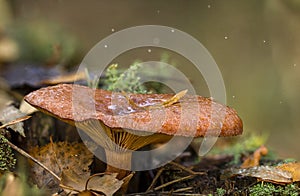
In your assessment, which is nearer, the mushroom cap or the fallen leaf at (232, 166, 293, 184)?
the mushroom cap

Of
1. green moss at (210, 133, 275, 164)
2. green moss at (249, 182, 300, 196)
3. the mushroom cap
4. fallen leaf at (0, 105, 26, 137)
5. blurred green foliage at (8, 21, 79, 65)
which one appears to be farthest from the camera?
blurred green foliage at (8, 21, 79, 65)

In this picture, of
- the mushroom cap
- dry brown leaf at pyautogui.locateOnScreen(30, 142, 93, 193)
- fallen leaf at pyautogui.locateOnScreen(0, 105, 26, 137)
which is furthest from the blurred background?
fallen leaf at pyautogui.locateOnScreen(0, 105, 26, 137)

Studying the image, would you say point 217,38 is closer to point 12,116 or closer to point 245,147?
point 245,147

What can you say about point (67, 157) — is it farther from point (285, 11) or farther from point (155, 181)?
point (285, 11)

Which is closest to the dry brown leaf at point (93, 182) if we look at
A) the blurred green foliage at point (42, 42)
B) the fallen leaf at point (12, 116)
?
the fallen leaf at point (12, 116)

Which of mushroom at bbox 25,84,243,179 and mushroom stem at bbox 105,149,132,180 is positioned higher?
mushroom at bbox 25,84,243,179

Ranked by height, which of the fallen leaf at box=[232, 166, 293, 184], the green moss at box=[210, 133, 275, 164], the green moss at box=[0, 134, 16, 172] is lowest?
the green moss at box=[0, 134, 16, 172]

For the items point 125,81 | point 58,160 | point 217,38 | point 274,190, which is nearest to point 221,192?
point 274,190

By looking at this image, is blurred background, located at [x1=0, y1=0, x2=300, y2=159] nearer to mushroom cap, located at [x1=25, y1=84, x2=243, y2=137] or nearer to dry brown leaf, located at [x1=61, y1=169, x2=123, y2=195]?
mushroom cap, located at [x1=25, y1=84, x2=243, y2=137]
